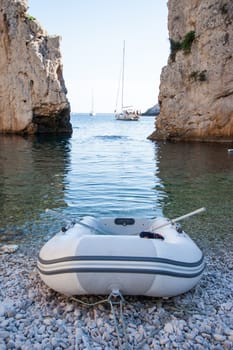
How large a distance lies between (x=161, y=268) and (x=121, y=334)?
84cm

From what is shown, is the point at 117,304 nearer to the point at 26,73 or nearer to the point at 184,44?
the point at 184,44

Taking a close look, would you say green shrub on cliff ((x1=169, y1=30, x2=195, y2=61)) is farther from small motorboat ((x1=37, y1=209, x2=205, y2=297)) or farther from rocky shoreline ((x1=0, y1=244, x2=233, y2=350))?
small motorboat ((x1=37, y1=209, x2=205, y2=297))

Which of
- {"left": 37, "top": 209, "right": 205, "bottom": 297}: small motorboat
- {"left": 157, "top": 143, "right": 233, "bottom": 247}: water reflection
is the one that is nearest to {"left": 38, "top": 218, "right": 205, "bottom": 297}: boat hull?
{"left": 37, "top": 209, "right": 205, "bottom": 297}: small motorboat

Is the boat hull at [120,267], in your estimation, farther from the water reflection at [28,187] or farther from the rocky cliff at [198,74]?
the rocky cliff at [198,74]

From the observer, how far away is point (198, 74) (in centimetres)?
2883

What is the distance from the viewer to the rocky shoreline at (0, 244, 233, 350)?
11.3 feet

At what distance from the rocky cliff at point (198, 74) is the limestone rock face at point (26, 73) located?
12819 mm

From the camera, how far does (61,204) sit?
966 cm

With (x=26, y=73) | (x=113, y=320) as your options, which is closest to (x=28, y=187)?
(x=113, y=320)

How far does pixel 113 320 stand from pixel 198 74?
2795cm

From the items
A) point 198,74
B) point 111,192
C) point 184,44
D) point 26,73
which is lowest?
point 111,192

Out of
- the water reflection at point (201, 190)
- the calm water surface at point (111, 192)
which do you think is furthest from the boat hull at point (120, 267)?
the water reflection at point (201, 190)

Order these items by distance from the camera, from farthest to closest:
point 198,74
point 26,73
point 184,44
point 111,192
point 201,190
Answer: point 26,73 < point 184,44 < point 198,74 < point 111,192 < point 201,190

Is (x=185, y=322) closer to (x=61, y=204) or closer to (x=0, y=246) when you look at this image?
(x=0, y=246)
